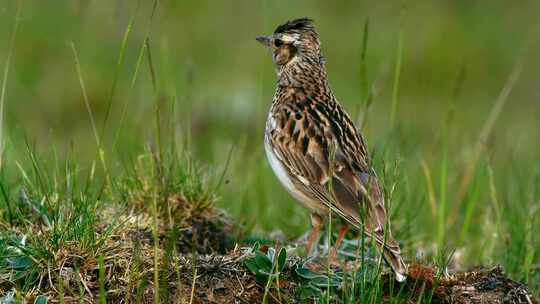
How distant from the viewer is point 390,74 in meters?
14.0

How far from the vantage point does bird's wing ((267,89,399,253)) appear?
545 cm

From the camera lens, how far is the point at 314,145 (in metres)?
5.91

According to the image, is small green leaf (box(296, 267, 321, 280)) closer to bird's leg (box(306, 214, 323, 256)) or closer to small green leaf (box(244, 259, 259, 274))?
small green leaf (box(244, 259, 259, 274))

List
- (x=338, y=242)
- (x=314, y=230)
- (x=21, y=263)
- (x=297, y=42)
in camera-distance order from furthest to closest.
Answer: (x=297, y=42) → (x=314, y=230) → (x=338, y=242) → (x=21, y=263)

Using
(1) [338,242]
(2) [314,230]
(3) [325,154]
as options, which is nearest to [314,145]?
(3) [325,154]

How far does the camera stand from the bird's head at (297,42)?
669 centimetres

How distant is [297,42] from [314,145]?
104 cm

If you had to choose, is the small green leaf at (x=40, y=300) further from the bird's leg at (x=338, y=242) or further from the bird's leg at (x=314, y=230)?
the bird's leg at (x=314, y=230)

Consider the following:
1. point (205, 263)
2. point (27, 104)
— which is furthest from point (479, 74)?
point (205, 263)

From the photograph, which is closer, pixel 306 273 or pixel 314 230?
pixel 306 273

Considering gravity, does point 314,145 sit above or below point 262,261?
above

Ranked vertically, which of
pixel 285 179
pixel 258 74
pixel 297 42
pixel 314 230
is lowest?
pixel 258 74

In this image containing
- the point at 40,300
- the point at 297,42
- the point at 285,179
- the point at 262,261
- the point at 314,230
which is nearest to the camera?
the point at 40,300

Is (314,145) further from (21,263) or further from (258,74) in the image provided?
(258,74)
